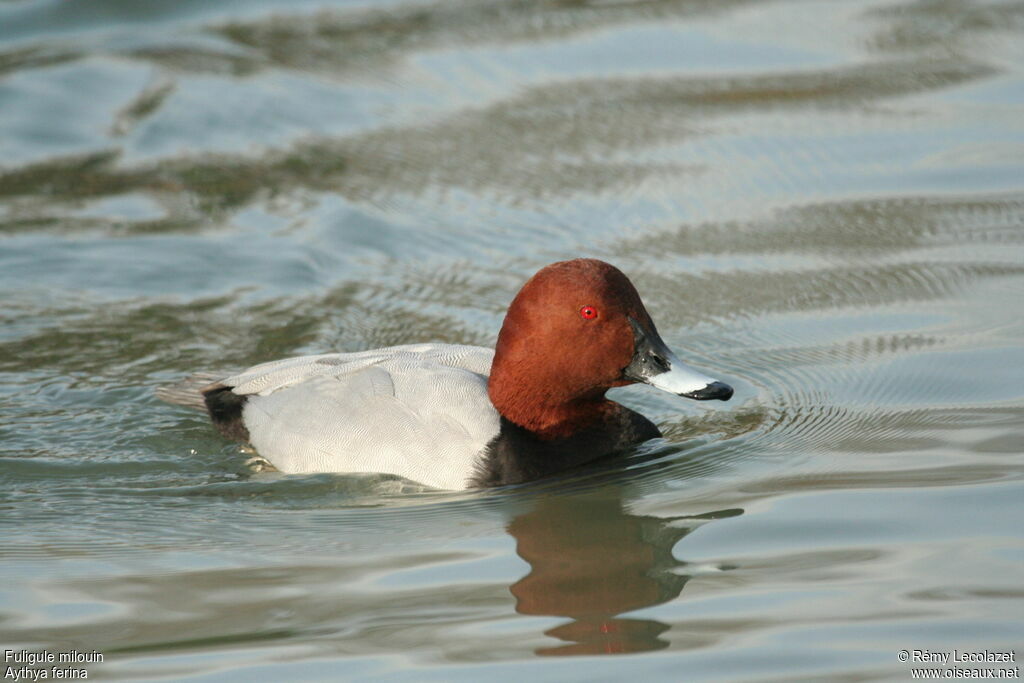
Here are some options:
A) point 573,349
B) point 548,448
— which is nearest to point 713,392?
point 573,349

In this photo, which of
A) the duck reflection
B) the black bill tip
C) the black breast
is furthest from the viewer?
the black breast

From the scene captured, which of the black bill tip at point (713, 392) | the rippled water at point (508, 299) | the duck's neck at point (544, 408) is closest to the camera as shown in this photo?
the rippled water at point (508, 299)

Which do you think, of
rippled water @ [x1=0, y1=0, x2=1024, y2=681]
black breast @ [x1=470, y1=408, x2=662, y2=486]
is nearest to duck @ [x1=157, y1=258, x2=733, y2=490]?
black breast @ [x1=470, y1=408, x2=662, y2=486]

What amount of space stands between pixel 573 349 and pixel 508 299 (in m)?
2.31

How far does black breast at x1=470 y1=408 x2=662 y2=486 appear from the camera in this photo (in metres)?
5.58

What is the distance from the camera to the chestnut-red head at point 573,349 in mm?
5590

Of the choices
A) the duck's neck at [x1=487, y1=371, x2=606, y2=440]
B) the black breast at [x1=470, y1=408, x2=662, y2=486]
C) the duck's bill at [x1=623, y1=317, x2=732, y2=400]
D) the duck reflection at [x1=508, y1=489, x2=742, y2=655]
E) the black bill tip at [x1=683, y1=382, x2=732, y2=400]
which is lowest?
the duck reflection at [x1=508, y1=489, x2=742, y2=655]

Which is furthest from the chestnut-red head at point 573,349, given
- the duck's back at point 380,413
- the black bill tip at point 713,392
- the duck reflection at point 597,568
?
the duck reflection at point 597,568

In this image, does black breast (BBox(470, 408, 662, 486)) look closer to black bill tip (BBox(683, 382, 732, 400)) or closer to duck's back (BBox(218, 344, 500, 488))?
duck's back (BBox(218, 344, 500, 488))

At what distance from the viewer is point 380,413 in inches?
227

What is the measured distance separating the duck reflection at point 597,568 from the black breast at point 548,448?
23 centimetres

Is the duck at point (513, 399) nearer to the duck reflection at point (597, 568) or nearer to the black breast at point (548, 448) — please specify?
the black breast at point (548, 448)

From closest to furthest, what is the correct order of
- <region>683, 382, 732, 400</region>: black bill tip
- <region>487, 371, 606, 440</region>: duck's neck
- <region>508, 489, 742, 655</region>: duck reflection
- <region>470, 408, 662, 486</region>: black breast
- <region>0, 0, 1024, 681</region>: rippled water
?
<region>508, 489, 742, 655</region>: duck reflection, <region>0, 0, 1024, 681</region>: rippled water, <region>683, 382, 732, 400</region>: black bill tip, <region>470, 408, 662, 486</region>: black breast, <region>487, 371, 606, 440</region>: duck's neck

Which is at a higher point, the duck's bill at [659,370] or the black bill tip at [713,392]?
the duck's bill at [659,370]
